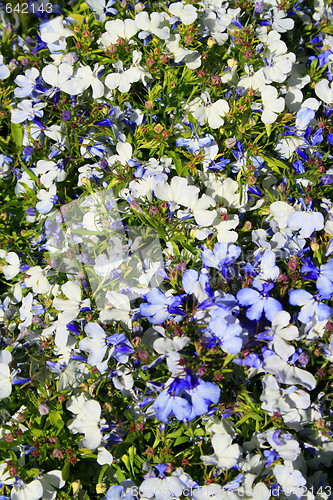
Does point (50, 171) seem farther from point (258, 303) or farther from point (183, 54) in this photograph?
point (258, 303)

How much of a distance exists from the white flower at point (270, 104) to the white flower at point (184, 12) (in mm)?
456

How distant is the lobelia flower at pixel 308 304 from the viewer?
184 centimetres

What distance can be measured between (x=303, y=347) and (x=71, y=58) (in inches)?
60.9

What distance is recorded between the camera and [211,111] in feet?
7.20

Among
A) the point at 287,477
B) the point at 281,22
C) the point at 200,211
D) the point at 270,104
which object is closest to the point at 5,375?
the point at 200,211

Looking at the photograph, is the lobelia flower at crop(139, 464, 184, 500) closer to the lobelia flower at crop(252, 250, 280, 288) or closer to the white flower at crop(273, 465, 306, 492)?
the white flower at crop(273, 465, 306, 492)

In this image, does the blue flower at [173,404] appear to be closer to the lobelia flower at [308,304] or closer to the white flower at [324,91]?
the lobelia flower at [308,304]

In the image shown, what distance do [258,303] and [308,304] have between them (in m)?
0.18

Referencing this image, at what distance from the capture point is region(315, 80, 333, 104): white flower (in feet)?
7.50

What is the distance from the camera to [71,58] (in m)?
2.30

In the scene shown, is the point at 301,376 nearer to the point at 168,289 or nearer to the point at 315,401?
the point at 315,401

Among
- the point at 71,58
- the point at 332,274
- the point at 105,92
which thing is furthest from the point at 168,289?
the point at 71,58

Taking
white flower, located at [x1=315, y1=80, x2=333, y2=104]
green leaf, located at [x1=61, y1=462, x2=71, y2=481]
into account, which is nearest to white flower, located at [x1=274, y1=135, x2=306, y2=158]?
white flower, located at [x1=315, y1=80, x2=333, y2=104]

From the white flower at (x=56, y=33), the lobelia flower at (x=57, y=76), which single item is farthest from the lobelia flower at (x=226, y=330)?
the white flower at (x=56, y=33)
